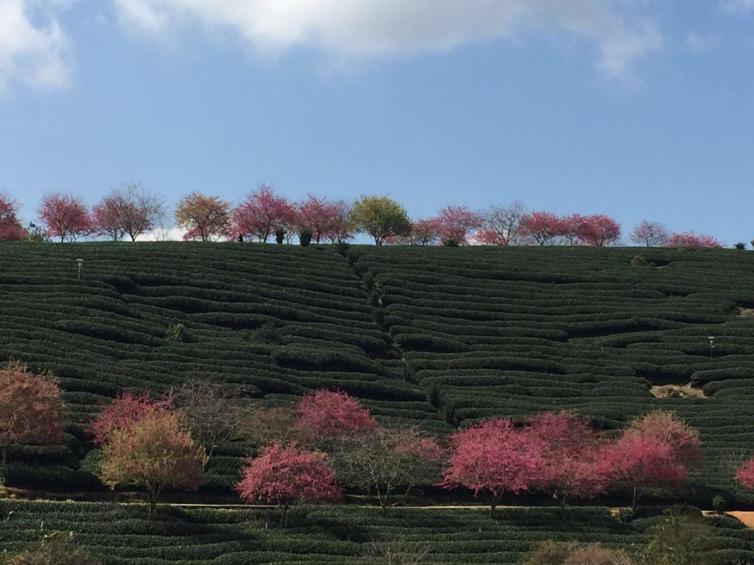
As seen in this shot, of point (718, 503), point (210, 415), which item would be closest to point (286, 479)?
point (210, 415)

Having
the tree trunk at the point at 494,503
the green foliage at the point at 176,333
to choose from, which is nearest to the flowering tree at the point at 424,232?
the green foliage at the point at 176,333

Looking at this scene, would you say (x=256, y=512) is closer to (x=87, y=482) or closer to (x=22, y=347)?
(x=87, y=482)

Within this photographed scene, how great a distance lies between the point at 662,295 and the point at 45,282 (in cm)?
4611

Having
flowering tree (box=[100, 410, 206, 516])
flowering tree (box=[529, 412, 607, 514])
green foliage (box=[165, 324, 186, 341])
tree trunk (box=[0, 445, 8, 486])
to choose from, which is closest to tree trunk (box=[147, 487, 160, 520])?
flowering tree (box=[100, 410, 206, 516])

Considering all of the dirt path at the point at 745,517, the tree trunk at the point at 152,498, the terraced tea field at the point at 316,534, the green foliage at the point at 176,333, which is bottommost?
the dirt path at the point at 745,517

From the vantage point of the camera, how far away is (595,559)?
26562 mm

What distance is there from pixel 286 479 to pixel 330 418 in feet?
31.6

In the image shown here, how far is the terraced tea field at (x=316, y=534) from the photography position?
104 ft

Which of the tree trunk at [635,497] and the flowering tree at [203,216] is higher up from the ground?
the flowering tree at [203,216]

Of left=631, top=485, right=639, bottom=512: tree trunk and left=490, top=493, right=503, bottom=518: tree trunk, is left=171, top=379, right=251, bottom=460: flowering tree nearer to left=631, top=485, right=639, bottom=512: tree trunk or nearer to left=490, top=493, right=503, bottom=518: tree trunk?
left=490, top=493, right=503, bottom=518: tree trunk

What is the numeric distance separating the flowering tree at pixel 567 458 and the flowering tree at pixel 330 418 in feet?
25.6

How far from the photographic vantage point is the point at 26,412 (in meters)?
38.7

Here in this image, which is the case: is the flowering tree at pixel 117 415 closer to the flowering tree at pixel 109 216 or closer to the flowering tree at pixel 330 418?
the flowering tree at pixel 330 418

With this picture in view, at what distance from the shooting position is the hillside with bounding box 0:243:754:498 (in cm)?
5231
